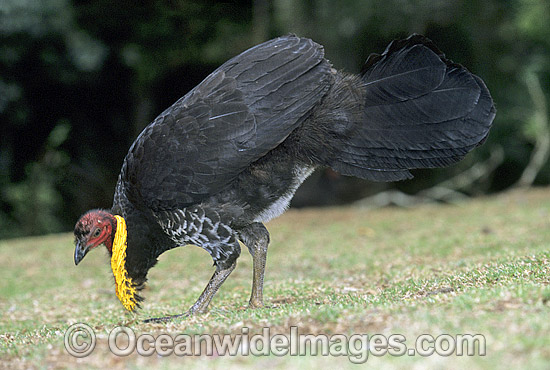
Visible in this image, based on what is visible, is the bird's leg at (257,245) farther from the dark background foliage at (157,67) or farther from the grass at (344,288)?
the dark background foliage at (157,67)

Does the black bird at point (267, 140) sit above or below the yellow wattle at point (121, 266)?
above

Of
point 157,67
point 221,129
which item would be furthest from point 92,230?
point 157,67

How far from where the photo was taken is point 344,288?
5.84m

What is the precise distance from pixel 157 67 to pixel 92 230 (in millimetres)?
8945

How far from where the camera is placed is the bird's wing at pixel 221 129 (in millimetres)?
5000

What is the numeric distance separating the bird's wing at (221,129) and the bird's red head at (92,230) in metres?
0.31

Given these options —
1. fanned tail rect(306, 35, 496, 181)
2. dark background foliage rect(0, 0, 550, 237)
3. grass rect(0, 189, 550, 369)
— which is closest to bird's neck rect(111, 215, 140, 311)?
grass rect(0, 189, 550, 369)

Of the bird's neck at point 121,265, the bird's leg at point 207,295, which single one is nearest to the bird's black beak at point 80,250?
the bird's neck at point 121,265

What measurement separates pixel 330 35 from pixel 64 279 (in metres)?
6.73

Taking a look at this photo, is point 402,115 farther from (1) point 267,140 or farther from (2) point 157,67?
(2) point 157,67

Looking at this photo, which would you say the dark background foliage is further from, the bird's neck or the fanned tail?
the bird's neck

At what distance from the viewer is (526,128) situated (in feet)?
45.3

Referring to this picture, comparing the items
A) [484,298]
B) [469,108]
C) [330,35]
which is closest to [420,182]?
[330,35]

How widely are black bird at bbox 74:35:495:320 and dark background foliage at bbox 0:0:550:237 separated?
278 inches
